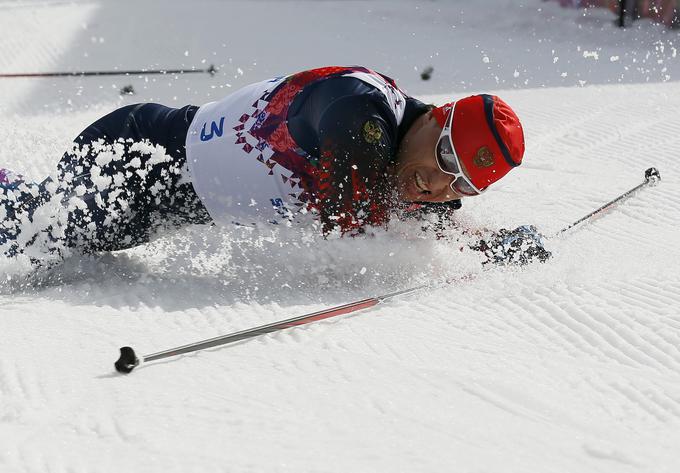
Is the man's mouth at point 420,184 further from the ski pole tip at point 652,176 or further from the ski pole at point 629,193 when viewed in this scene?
the ski pole tip at point 652,176

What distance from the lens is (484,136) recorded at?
9.43 feet

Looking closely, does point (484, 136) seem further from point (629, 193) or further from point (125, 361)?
point (629, 193)

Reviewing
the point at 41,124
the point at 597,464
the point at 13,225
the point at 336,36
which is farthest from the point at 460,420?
the point at 336,36

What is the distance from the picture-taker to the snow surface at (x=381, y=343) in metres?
1.81

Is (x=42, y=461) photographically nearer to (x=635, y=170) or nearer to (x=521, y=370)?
(x=521, y=370)

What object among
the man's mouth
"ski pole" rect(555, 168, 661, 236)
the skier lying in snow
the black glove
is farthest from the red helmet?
"ski pole" rect(555, 168, 661, 236)

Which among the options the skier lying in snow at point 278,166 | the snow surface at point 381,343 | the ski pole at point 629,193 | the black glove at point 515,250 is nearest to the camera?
the snow surface at point 381,343

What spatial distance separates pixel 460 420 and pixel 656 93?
18.5ft

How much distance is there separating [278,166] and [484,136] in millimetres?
749

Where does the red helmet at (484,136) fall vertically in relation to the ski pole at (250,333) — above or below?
above

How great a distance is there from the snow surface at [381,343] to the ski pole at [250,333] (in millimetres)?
28

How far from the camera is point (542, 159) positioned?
17.6 ft

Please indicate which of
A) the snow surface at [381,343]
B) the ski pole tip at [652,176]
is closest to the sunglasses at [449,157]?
the snow surface at [381,343]

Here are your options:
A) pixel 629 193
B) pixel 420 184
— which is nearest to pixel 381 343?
pixel 420 184
